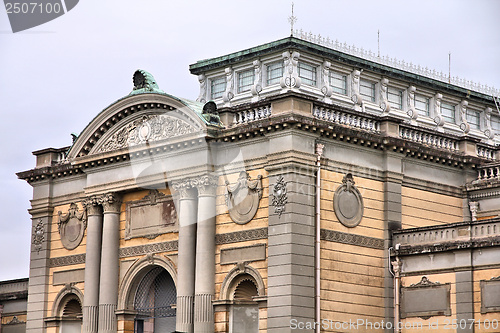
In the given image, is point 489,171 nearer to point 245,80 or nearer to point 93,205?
point 245,80

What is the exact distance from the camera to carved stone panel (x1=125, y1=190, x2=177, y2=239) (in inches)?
1788

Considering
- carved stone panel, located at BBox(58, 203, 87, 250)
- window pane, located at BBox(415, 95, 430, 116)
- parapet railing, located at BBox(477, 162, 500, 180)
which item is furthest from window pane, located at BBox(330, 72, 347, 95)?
carved stone panel, located at BBox(58, 203, 87, 250)

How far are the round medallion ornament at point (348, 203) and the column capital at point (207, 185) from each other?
492cm

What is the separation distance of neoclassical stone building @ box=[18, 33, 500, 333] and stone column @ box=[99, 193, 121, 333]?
7 cm

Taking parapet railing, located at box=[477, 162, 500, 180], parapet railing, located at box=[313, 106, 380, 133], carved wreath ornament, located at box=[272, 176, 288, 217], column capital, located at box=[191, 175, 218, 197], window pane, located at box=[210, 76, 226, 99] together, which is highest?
window pane, located at box=[210, 76, 226, 99]

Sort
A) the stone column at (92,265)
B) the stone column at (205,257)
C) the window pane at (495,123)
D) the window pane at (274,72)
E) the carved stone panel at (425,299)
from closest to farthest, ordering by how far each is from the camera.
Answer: the carved stone panel at (425,299), the stone column at (205,257), the stone column at (92,265), the window pane at (274,72), the window pane at (495,123)

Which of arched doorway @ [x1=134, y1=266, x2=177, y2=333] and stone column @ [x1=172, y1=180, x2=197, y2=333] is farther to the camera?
arched doorway @ [x1=134, y1=266, x2=177, y2=333]

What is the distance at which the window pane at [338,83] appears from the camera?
1913 inches

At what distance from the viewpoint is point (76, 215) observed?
1948 inches

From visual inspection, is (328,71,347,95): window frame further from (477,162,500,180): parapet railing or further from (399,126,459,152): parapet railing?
(477,162,500,180): parapet railing

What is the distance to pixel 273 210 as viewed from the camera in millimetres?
41062

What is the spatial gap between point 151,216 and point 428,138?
12.1 metres

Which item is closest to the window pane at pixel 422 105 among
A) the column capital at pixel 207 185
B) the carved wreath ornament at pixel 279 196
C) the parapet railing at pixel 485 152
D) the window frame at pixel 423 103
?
the window frame at pixel 423 103

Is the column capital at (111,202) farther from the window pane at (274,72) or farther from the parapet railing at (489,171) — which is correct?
the parapet railing at (489,171)
